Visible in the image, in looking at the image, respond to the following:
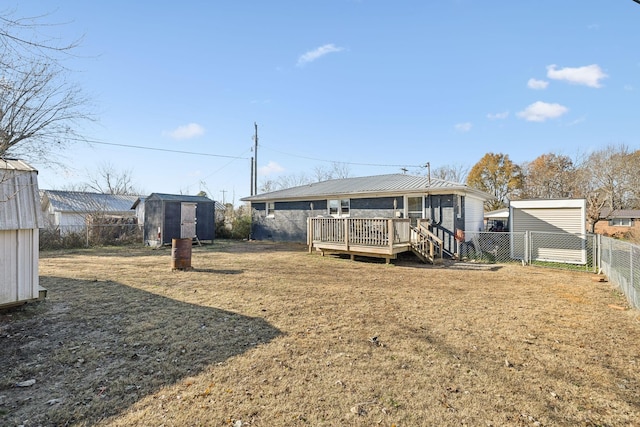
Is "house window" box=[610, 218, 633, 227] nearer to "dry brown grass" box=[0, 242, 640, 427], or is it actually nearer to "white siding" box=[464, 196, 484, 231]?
"white siding" box=[464, 196, 484, 231]

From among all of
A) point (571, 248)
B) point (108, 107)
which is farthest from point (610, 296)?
point (108, 107)

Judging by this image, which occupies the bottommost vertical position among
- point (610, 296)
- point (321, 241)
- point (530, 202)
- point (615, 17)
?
point (610, 296)

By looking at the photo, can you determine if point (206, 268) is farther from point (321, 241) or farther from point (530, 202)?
point (530, 202)

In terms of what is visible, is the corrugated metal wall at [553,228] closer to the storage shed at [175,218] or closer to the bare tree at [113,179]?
the storage shed at [175,218]

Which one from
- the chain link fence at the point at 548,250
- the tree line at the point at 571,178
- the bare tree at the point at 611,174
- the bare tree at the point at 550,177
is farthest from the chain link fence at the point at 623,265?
the bare tree at the point at 550,177

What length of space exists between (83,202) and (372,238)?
82.4ft

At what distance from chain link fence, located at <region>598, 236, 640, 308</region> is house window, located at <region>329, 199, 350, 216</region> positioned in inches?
356

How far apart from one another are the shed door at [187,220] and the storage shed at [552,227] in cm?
1464

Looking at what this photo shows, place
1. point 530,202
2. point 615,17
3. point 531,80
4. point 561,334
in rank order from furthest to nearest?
point 531,80 < point 530,202 < point 615,17 < point 561,334

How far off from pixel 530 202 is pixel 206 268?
482 inches

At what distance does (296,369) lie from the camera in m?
3.05

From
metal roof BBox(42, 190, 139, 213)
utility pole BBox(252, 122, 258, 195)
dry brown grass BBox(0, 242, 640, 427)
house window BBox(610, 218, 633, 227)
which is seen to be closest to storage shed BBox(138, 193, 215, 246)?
utility pole BBox(252, 122, 258, 195)

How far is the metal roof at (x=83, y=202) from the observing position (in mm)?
22719

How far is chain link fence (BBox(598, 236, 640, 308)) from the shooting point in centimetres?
522
